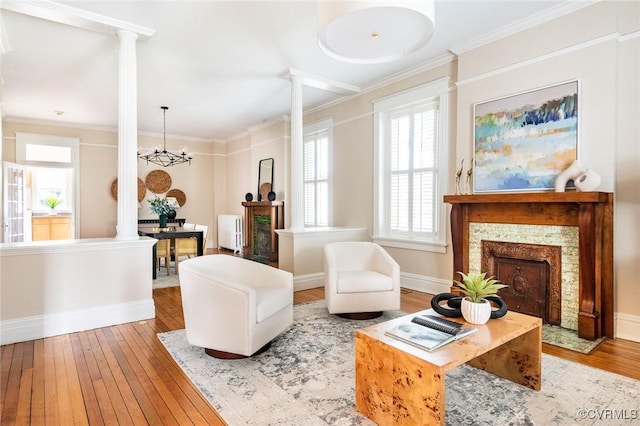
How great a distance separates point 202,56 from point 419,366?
4.25 m

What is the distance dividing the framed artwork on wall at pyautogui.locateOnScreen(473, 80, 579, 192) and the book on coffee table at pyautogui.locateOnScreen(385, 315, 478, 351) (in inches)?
84.6

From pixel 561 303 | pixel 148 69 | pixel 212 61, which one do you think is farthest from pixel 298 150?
pixel 561 303

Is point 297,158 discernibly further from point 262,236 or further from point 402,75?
point 262,236

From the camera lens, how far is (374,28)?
2232mm

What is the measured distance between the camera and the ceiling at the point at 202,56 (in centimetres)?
333

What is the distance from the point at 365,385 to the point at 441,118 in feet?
11.6

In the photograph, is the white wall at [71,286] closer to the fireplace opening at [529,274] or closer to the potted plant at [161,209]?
the potted plant at [161,209]

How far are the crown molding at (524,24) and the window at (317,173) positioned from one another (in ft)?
8.80

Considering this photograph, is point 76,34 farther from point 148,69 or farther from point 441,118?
point 441,118

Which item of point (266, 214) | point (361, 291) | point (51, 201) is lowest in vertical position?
point (361, 291)

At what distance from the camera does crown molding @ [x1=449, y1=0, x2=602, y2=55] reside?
320 cm

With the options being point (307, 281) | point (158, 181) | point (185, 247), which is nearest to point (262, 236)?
point (185, 247)

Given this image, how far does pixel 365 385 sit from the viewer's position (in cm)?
194

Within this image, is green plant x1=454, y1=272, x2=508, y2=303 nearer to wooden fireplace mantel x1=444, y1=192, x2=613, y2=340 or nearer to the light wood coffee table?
the light wood coffee table
